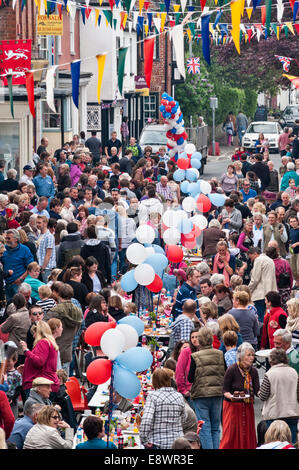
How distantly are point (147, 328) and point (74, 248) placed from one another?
2.39 m

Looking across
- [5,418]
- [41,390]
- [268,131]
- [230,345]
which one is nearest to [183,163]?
[230,345]

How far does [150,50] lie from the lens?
18109 mm

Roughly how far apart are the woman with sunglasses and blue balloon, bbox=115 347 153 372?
2.91ft

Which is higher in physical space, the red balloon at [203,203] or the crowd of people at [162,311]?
the red balloon at [203,203]

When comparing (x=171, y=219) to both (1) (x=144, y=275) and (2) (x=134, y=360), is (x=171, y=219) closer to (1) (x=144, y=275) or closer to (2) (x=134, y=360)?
(1) (x=144, y=275)

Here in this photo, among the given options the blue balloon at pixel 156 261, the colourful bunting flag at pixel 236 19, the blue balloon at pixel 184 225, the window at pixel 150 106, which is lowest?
the blue balloon at pixel 156 261

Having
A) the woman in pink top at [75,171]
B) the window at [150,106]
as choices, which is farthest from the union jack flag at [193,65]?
the woman in pink top at [75,171]

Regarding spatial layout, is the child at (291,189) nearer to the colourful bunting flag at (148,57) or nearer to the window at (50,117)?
the colourful bunting flag at (148,57)

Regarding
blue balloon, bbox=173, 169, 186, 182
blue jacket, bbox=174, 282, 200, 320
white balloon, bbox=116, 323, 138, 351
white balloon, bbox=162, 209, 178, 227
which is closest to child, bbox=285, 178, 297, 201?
blue balloon, bbox=173, 169, 186, 182

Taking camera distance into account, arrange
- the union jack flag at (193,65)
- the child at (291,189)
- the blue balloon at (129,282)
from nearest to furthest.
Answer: the blue balloon at (129,282), the child at (291,189), the union jack flag at (193,65)

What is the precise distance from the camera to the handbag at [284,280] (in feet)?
51.2

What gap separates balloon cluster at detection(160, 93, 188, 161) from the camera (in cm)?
2720

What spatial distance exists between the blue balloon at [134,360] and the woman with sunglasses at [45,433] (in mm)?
887

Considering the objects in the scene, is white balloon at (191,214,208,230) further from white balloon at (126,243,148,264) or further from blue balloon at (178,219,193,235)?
white balloon at (126,243,148,264)
